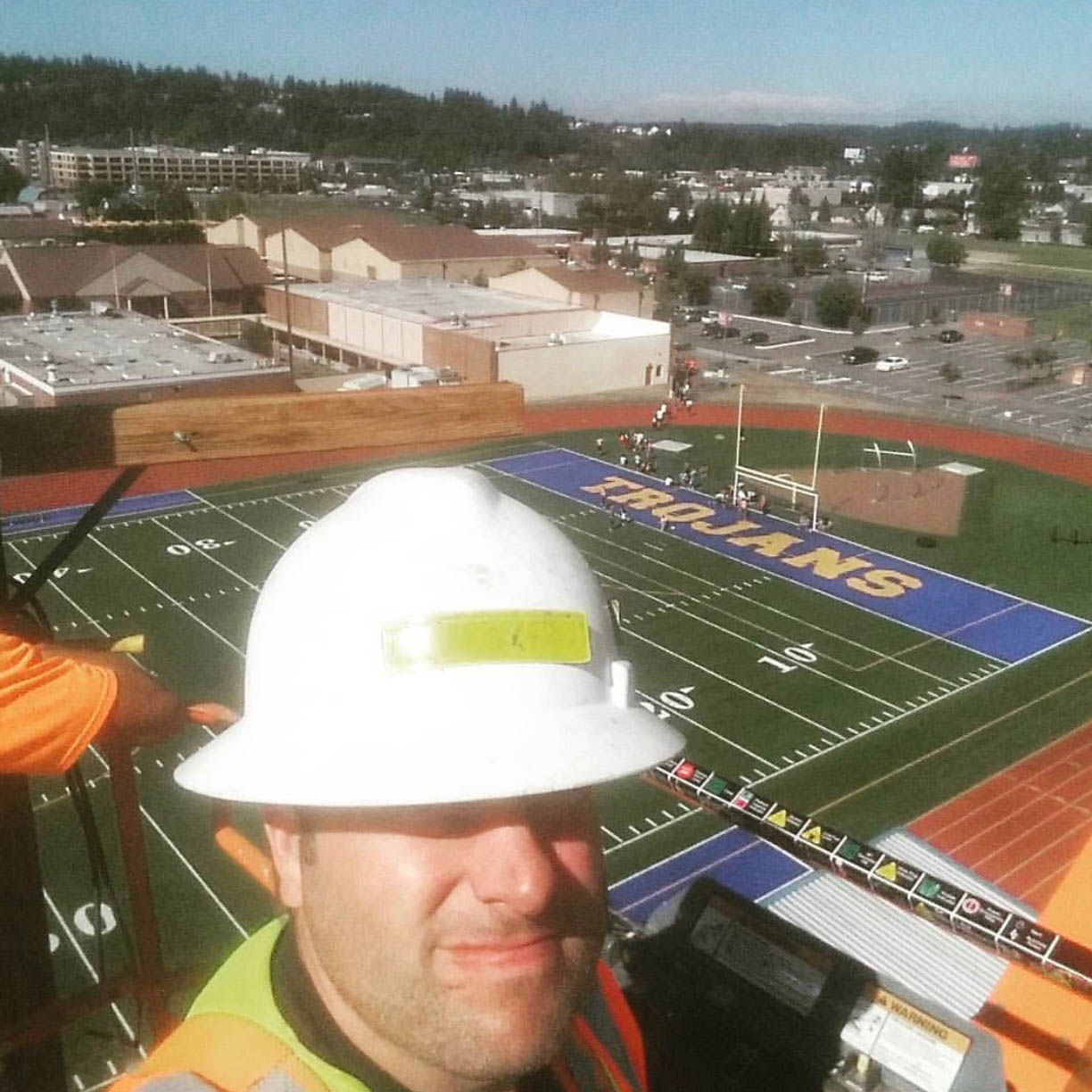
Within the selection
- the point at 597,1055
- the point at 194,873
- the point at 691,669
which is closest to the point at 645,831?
the point at 691,669

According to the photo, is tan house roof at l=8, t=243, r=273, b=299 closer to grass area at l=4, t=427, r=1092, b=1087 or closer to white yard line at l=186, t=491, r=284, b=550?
grass area at l=4, t=427, r=1092, b=1087

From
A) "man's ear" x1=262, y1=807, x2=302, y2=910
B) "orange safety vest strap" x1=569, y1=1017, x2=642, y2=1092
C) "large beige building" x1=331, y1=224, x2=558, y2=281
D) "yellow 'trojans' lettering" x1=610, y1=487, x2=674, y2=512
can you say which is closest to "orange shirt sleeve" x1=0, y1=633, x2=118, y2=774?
"man's ear" x1=262, y1=807, x2=302, y2=910

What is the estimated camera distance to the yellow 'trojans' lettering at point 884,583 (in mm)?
26062

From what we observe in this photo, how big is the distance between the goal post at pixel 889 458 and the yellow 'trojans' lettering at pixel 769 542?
843 centimetres

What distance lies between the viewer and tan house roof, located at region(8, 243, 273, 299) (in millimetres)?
49656

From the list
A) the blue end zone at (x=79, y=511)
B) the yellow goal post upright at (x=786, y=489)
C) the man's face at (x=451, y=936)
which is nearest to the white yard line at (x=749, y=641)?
the yellow goal post upright at (x=786, y=489)

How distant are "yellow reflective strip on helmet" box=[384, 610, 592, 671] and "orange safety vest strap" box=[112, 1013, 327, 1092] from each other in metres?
0.74

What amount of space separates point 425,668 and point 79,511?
30919mm

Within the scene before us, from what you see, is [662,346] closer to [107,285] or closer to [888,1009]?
[107,285]

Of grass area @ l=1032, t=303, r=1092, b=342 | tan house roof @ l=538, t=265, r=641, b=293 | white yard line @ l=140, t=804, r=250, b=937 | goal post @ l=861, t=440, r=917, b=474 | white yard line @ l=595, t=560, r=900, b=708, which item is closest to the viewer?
white yard line @ l=140, t=804, r=250, b=937

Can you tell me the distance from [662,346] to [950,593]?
81.9ft

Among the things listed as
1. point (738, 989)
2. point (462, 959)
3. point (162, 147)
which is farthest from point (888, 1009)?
point (162, 147)

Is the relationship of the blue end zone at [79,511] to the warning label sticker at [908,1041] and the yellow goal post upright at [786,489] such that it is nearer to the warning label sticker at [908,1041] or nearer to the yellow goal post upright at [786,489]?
the yellow goal post upright at [786,489]

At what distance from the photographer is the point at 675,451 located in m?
37.8
